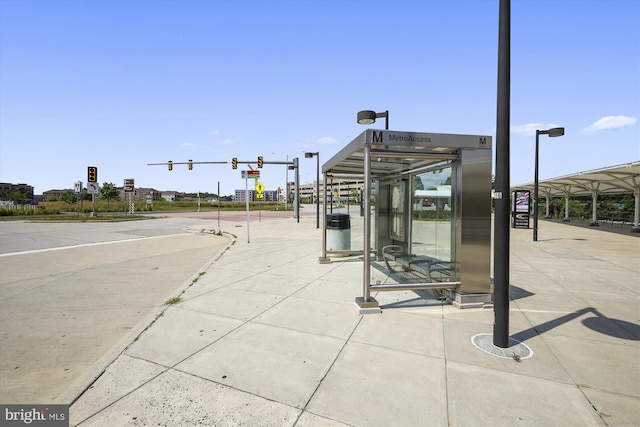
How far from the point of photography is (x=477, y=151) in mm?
5000

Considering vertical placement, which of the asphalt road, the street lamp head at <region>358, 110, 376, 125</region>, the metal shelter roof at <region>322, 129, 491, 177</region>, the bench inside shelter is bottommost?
the asphalt road

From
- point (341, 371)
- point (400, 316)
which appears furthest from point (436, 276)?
point (341, 371)

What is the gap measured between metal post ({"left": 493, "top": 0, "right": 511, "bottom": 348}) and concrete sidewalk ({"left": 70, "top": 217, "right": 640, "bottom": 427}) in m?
0.59

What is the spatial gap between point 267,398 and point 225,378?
0.54 meters

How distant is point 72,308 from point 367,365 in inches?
200

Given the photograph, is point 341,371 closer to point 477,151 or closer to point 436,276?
point 436,276

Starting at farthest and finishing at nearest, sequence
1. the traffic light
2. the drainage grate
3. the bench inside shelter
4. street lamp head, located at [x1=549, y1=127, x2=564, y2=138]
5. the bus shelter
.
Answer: the traffic light, street lamp head, located at [x1=549, y1=127, x2=564, y2=138], the bench inside shelter, the bus shelter, the drainage grate

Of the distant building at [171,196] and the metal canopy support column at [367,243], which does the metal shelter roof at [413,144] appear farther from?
the distant building at [171,196]

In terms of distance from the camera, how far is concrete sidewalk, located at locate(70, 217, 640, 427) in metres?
2.55

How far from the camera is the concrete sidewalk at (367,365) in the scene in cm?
255

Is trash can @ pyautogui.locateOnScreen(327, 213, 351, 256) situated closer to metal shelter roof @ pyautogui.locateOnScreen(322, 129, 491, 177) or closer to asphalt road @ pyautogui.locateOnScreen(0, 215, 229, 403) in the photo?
asphalt road @ pyautogui.locateOnScreen(0, 215, 229, 403)

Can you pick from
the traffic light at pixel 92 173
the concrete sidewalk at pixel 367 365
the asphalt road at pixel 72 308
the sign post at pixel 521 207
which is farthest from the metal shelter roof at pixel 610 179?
the traffic light at pixel 92 173

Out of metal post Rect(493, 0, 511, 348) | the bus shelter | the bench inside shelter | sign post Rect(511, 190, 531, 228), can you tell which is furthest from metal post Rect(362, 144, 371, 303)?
sign post Rect(511, 190, 531, 228)

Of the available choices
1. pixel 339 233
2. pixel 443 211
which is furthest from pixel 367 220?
pixel 339 233
